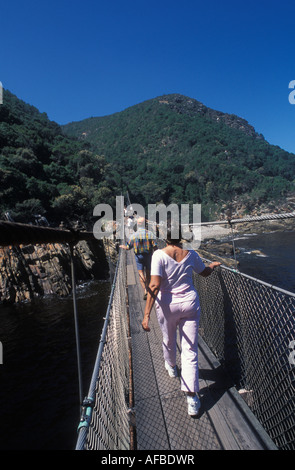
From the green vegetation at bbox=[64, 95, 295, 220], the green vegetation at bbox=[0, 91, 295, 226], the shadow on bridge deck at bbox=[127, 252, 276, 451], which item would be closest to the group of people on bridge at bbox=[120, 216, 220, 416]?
the shadow on bridge deck at bbox=[127, 252, 276, 451]

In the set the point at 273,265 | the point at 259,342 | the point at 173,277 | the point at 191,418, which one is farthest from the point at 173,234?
the point at 273,265

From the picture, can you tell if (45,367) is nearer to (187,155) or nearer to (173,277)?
(173,277)

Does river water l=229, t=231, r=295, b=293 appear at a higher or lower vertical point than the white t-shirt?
lower

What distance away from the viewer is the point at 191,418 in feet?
5.74

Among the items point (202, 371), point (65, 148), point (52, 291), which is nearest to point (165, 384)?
point (202, 371)

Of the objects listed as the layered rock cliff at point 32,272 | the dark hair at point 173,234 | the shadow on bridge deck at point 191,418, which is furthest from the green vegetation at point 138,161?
the dark hair at point 173,234

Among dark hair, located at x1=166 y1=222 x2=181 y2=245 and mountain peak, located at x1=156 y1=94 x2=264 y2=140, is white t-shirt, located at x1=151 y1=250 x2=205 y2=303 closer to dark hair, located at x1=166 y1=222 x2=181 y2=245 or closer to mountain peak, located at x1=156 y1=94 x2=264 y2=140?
dark hair, located at x1=166 y1=222 x2=181 y2=245

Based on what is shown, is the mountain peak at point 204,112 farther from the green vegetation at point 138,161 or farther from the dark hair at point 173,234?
the dark hair at point 173,234

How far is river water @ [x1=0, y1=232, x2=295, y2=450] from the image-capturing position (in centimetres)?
534

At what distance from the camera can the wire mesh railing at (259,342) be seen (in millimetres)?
1682

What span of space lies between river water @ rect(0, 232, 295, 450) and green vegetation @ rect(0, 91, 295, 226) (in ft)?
45.7

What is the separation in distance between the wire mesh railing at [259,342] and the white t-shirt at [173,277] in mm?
509

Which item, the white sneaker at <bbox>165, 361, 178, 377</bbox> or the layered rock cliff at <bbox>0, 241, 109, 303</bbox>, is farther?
the layered rock cliff at <bbox>0, 241, 109, 303</bbox>

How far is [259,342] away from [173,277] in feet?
2.91
